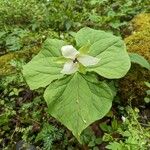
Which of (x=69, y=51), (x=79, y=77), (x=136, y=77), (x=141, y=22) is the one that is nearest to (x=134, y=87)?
(x=136, y=77)

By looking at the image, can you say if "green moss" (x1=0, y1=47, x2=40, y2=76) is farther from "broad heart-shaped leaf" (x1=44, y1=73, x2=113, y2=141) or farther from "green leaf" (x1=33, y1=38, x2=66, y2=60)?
"broad heart-shaped leaf" (x1=44, y1=73, x2=113, y2=141)

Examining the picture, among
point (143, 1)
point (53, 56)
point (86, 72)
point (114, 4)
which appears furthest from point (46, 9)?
point (86, 72)

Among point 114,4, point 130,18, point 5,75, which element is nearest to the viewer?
point 5,75

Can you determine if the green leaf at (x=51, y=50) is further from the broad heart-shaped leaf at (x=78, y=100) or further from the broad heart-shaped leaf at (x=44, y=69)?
the broad heart-shaped leaf at (x=78, y=100)

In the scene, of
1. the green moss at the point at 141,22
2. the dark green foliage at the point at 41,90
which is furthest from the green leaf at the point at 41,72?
the green moss at the point at 141,22

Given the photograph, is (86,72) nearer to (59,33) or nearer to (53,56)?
(53,56)

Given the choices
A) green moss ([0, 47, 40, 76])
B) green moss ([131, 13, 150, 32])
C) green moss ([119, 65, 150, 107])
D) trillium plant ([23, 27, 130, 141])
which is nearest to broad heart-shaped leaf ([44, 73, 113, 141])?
trillium plant ([23, 27, 130, 141])
